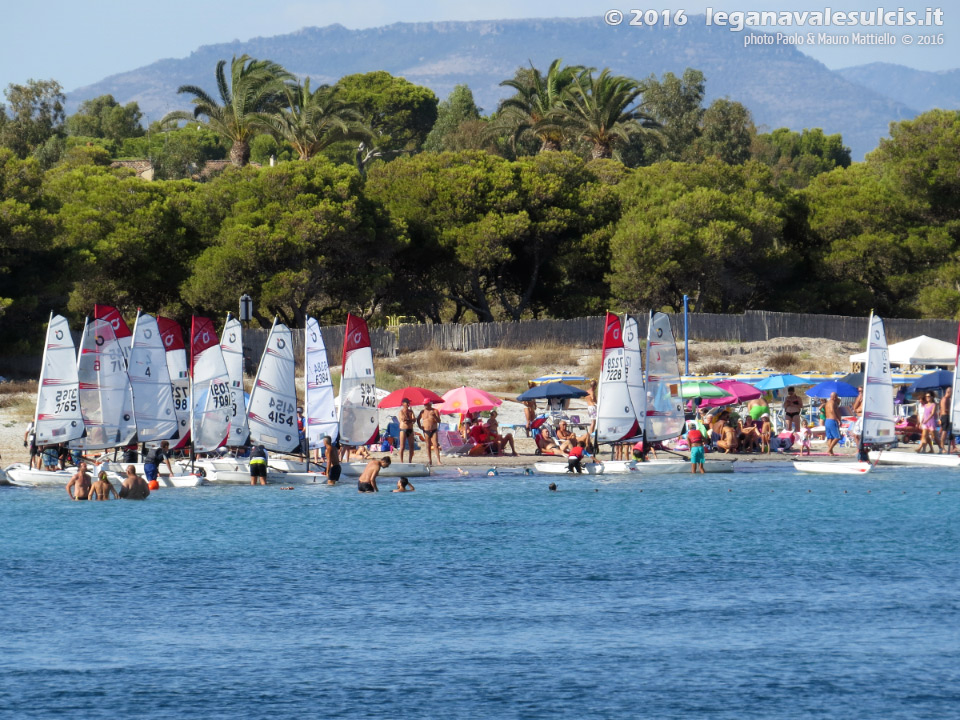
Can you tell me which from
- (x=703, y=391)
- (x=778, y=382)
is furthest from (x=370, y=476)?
(x=778, y=382)

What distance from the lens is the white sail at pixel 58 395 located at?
102 feet

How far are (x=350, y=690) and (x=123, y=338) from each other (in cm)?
1939

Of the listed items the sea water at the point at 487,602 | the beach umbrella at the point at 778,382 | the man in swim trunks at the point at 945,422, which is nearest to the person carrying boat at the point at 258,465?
the sea water at the point at 487,602

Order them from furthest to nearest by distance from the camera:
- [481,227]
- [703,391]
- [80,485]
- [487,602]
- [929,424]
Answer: [481,227] < [703,391] < [929,424] < [80,485] < [487,602]

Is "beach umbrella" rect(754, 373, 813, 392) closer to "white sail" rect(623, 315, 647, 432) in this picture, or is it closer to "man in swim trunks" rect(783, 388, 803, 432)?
"man in swim trunks" rect(783, 388, 803, 432)

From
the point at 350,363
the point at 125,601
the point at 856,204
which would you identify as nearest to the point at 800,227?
the point at 856,204

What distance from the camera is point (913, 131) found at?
6116 centimetres

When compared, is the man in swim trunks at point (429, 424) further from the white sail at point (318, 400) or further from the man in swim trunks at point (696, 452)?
the man in swim trunks at point (696, 452)

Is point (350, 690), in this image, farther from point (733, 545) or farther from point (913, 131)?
point (913, 131)

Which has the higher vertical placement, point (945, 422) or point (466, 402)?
point (466, 402)

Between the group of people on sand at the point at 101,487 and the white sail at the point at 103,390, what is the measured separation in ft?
7.53

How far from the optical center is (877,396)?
32.7 m

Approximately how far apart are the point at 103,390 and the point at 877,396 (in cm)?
1862

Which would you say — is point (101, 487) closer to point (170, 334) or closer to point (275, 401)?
point (275, 401)
